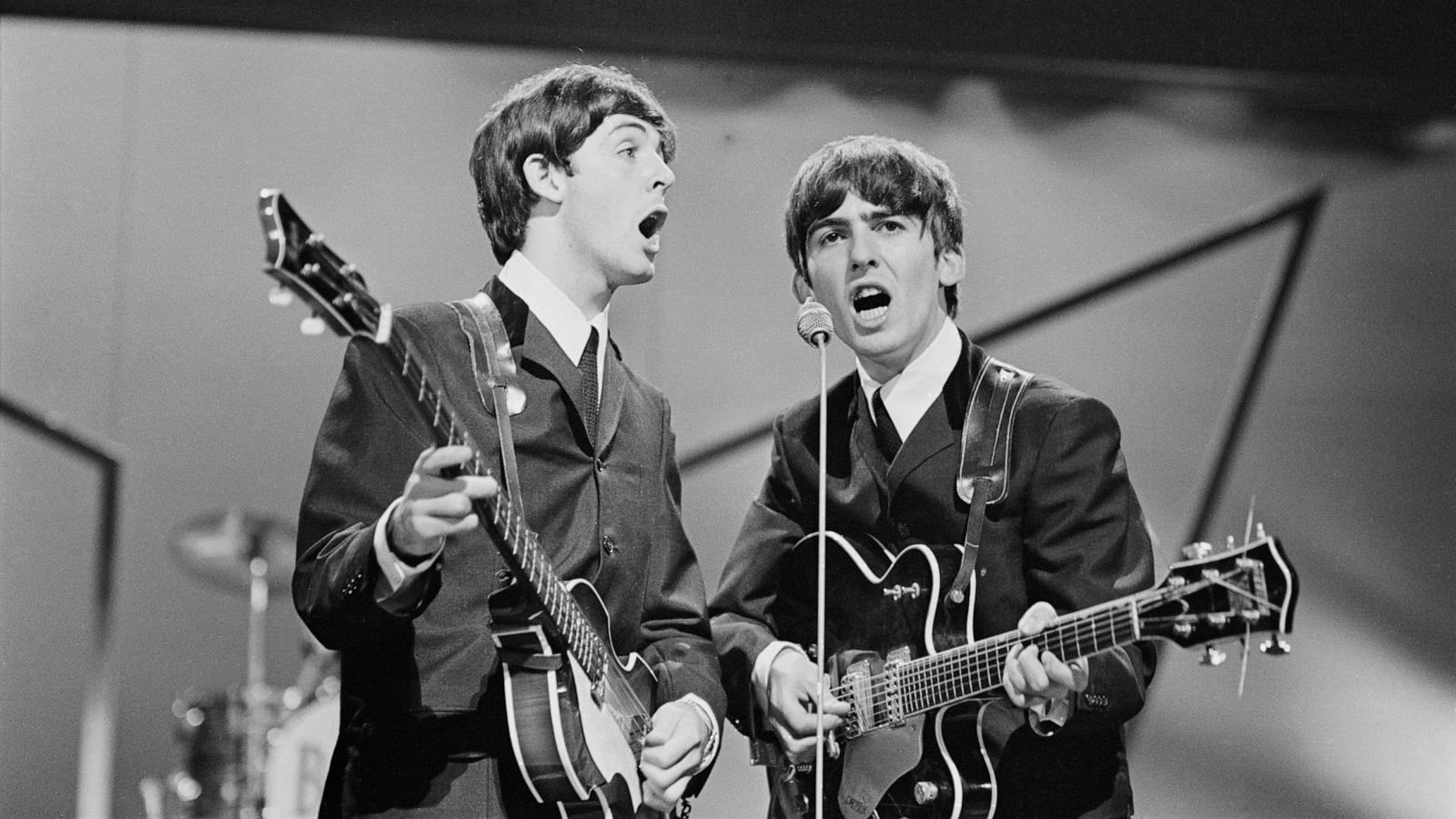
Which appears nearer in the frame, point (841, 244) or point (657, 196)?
point (657, 196)

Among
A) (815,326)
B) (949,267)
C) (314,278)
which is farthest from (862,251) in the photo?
(314,278)

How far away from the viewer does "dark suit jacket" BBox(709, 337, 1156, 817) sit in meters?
2.89

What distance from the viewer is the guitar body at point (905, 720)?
2.87m

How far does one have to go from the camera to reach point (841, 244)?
3.36m

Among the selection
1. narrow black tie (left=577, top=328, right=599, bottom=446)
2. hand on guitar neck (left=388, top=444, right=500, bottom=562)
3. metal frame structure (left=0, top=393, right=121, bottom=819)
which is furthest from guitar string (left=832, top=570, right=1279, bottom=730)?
metal frame structure (left=0, top=393, right=121, bottom=819)

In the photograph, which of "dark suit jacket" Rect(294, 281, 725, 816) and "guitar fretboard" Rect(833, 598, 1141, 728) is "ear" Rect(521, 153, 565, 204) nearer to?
"dark suit jacket" Rect(294, 281, 725, 816)

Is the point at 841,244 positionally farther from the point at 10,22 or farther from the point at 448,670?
the point at 10,22

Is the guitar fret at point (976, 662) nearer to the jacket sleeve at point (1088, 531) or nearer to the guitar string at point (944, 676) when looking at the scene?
the guitar string at point (944, 676)

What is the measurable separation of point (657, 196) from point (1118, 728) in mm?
1482

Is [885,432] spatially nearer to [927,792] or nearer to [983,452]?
[983,452]

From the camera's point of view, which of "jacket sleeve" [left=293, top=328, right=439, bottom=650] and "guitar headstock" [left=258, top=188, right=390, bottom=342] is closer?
"guitar headstock" [left=258, top=188, right=390, bottom=342]

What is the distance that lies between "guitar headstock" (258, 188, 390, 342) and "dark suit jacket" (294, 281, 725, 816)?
0.18 feet

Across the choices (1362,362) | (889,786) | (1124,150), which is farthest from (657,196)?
(1362,362)

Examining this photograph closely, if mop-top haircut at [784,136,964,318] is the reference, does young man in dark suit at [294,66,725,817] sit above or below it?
below
